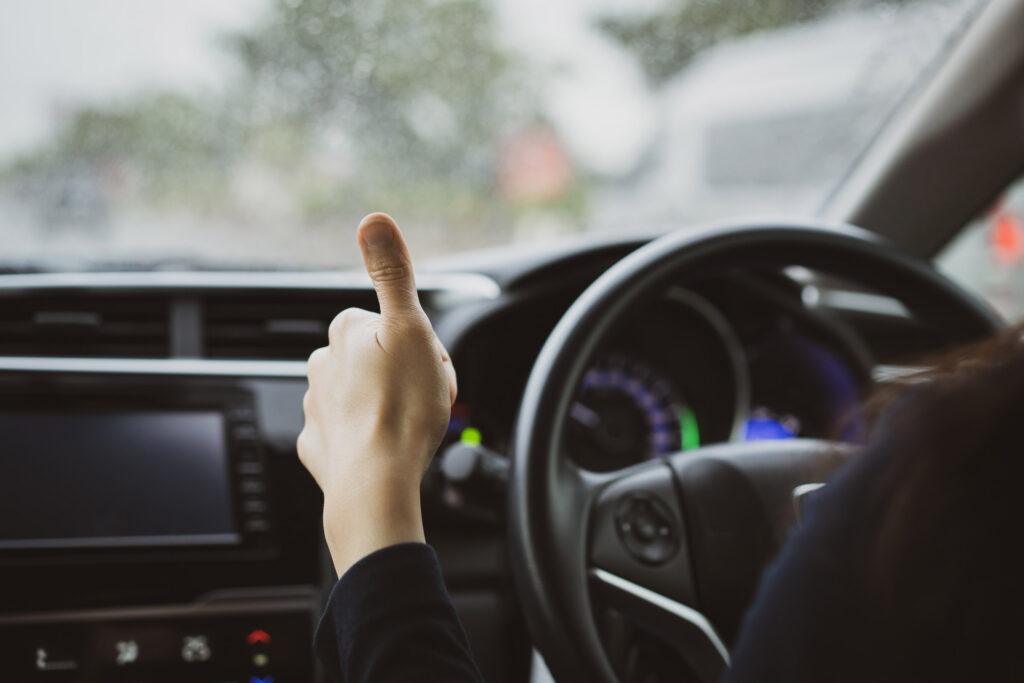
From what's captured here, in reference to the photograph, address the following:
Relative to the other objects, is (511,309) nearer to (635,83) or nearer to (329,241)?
(329,241)

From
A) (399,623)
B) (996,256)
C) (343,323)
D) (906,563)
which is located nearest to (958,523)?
(906,563)

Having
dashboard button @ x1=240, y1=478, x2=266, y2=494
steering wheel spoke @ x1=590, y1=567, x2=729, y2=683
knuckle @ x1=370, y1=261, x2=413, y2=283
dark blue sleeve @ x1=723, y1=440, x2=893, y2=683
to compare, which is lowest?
steering wheel spoke @ x1=590, y1=567, x2=729, y2=683

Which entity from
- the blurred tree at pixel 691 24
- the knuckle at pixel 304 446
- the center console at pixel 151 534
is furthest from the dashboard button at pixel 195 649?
the blurred tree at pixel 691 24

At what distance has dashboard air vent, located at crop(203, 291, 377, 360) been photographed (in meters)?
1.76

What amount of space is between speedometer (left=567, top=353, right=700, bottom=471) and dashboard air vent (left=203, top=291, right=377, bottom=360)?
530 millimetres

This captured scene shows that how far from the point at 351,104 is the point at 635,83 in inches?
24.1

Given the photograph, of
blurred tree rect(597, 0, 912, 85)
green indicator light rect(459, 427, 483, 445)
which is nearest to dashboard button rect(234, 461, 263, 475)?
green indicator light rect(459, 427, 483, 445)

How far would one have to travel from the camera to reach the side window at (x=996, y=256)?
1950mm

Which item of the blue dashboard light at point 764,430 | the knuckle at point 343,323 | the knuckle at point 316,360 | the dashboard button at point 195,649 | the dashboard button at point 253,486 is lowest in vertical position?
the dashboard button at point 195,649

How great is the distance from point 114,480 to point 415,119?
0.93 m

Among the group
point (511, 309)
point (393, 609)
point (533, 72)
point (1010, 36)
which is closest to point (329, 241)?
point (511, 309)

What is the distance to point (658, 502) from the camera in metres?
1.23

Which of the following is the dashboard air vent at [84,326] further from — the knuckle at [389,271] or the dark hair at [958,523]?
the dark hair at [958,523]

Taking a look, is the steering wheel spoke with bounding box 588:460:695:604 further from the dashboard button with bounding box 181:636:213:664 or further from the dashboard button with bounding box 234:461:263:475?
the dashboard button with bounding box 181:636:213:664
